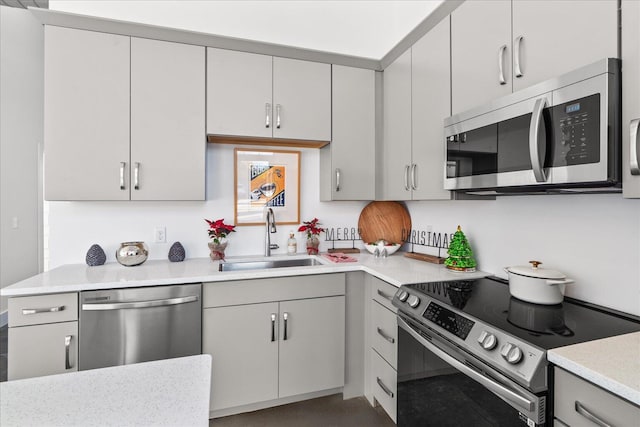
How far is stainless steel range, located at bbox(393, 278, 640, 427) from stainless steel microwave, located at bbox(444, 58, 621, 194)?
0.49 metres

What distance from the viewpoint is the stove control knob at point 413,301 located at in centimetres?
147

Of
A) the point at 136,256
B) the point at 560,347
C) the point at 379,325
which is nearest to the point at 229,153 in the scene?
the point at 136,256

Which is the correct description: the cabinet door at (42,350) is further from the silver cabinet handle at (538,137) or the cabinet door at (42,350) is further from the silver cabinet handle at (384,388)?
the silver cabinet handle at (538,137)

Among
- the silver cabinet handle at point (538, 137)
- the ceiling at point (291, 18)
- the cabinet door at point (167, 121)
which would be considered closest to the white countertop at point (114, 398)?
the silver cabinet handle at point (538, 137)

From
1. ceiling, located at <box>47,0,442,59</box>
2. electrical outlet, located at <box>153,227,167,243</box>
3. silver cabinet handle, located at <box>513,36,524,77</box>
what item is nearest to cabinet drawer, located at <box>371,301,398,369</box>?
silver cabinet handle, located at <box>513,36,524,77</box>

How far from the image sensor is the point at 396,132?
2.28 metres

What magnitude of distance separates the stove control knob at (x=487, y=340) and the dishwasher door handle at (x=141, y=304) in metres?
1.44

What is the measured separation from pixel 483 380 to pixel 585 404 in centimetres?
29

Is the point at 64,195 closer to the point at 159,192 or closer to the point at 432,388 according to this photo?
the point at 159,192

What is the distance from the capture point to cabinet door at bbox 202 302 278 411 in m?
1.86

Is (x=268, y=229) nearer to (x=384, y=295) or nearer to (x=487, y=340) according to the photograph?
(x=384, y=295)

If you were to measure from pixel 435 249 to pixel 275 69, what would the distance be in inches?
68.1

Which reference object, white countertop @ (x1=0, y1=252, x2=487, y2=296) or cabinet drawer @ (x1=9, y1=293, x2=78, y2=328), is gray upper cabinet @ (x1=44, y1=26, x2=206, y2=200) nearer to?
white countertop @ (x1=0, y1=252, x2=487, y2=296)

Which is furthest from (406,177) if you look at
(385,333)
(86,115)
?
(86,115)
